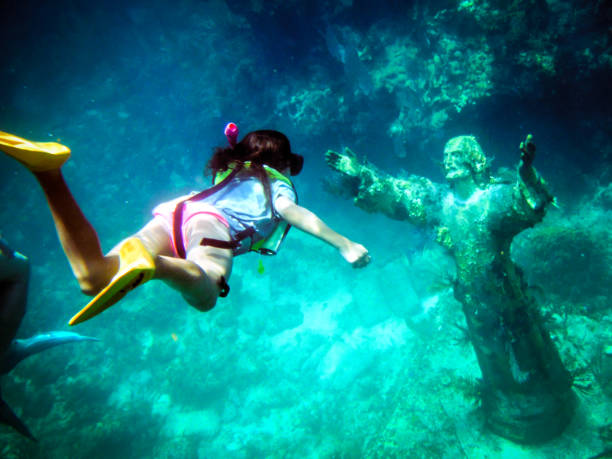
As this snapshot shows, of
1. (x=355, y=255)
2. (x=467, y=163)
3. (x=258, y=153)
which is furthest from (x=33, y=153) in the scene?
(x=467, y=163)

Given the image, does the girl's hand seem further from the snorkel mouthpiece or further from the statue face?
the statue face

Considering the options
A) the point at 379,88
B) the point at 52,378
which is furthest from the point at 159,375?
the point at 379,88

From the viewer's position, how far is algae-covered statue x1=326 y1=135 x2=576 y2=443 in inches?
176

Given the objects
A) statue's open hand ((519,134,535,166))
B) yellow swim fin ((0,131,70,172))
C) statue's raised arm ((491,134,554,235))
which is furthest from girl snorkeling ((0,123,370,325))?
statue's raised arm ((491,134,554,235))

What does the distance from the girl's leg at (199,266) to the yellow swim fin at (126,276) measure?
0.07 metres

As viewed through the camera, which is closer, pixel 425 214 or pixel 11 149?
pixel 11 149

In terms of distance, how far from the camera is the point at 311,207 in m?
14.1

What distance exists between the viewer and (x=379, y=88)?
33.0 feet

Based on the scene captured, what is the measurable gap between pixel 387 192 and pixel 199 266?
15.1ft

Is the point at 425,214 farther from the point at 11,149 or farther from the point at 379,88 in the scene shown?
the point at 379,88

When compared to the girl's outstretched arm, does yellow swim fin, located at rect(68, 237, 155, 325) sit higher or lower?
lower

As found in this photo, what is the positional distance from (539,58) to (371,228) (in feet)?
26.6

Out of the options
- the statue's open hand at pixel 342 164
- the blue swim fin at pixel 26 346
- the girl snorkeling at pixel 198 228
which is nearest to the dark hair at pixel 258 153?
the girl snorkeling at pixel 198 228

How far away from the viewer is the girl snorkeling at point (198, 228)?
1479 mm
